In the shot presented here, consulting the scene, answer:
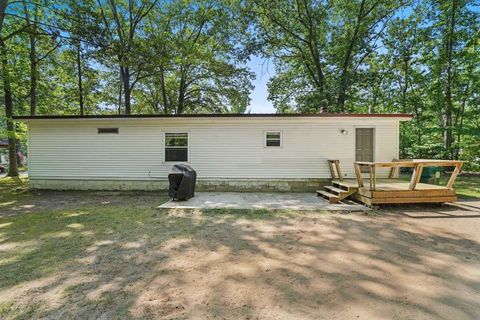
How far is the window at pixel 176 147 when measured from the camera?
9297 millimetres

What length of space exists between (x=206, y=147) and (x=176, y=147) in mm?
1177

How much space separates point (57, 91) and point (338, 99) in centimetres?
1835

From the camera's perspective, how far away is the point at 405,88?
16.6m

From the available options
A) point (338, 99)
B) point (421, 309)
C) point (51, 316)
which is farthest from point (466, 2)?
point (51, 316)

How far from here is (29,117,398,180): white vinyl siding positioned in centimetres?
888

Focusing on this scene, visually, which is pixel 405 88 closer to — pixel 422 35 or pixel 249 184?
pixel 422 35

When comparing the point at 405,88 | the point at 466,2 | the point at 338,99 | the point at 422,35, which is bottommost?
the point at 338,99

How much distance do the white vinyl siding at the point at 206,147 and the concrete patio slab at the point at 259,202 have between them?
A: 94 centimetres

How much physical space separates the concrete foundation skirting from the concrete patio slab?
18.7 inches

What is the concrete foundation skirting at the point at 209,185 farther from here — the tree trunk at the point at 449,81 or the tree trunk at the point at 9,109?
the tree trunk at the point at 449,81

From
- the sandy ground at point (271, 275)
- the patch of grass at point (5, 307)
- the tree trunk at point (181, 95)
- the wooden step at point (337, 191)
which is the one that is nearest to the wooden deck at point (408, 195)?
the wooden step at point (337, 191)

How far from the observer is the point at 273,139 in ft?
29.7

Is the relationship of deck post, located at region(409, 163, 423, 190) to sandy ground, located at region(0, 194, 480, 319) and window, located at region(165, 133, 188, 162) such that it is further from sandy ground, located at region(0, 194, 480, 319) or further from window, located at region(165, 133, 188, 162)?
window, located at region(165, 133, 188, 162)

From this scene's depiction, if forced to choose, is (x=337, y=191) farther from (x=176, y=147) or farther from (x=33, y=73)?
(x=33, y=73)
